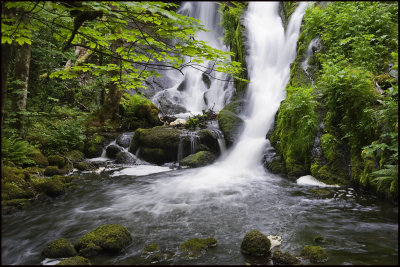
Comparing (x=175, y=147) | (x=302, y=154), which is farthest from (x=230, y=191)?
(x=175, y=147)

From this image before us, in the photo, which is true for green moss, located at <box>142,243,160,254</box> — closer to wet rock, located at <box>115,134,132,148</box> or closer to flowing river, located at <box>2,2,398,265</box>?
flowing river, located at <box>2,2,398,265</box>

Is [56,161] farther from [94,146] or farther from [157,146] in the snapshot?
[157,146]

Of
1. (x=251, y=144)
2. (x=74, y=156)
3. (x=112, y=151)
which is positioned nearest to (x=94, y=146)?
(x=112, y=151)

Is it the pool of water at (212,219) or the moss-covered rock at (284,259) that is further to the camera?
the pool of water at (212,219)

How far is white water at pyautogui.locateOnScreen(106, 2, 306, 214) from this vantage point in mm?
6094

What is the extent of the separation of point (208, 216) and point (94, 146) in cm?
736

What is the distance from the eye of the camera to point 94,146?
1063cm

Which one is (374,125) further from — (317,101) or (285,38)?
(285,38)

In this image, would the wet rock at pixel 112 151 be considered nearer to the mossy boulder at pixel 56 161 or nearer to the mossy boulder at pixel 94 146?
the mossy boulder at pixel 94 146

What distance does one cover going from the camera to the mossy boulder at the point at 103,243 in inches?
134

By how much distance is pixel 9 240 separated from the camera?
4.00 metres

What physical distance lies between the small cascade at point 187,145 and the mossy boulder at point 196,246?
23.0ft

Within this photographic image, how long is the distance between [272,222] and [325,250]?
1.25 metres

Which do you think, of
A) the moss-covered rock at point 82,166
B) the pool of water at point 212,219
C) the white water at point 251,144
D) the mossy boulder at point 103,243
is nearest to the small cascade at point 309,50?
the white water at point 251,144
